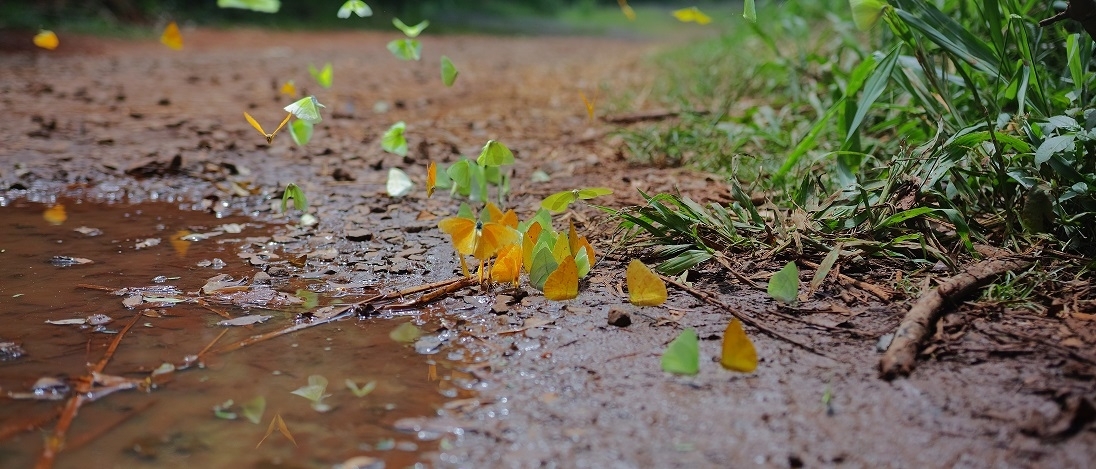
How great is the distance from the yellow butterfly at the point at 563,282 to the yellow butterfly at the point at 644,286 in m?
0.11

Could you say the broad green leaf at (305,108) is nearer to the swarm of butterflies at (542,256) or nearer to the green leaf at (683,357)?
the swarm of butterflies at (542,256)

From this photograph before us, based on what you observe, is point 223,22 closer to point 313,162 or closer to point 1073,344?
point 313,162

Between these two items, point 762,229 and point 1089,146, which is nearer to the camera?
point 1089,146

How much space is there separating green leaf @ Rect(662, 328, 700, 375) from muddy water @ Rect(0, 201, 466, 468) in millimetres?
321

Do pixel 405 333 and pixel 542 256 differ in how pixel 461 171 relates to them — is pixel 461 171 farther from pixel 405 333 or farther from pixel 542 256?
pixel 405 333

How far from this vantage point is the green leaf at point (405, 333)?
1.41 metres

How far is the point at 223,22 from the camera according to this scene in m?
9.24

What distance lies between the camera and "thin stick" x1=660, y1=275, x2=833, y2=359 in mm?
1330

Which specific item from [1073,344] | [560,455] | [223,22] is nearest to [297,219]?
[560,455]

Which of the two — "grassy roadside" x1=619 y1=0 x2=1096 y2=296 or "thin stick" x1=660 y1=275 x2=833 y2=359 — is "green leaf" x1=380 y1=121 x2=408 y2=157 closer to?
"grassy roadside" x1=619 y1=0 x2=1096 y2=296

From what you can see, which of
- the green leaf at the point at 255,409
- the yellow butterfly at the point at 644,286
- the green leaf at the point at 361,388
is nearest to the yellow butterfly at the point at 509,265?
the yellow butterfly at the point at 644,286

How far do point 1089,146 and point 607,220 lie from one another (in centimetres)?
101

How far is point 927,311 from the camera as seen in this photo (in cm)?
135

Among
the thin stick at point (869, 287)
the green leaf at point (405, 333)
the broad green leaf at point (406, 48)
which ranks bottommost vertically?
the green leaf at point (405, 333)
